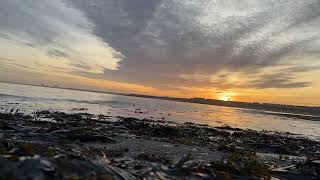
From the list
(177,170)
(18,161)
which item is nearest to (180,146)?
(177,170)

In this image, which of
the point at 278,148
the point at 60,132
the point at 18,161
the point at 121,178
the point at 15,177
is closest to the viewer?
the point at 15,177

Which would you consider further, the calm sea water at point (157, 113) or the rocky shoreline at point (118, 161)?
the calm sea water at point (157, 113)

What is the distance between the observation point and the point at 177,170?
376 inches

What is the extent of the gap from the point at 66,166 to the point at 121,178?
4.14 ft

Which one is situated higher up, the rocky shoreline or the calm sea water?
the calm sea water

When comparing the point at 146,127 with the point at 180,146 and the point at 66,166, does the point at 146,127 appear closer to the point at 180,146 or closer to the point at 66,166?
the point at 180,146

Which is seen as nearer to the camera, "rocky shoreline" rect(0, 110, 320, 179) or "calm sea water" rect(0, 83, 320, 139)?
"rocky shoreline" rect(0, 110, 320, 179)

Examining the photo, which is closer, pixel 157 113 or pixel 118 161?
pixel 118 161

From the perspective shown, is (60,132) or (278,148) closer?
(60,132)

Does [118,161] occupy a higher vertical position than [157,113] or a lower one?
lower

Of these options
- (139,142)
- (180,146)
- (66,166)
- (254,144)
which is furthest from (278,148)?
(66,166)

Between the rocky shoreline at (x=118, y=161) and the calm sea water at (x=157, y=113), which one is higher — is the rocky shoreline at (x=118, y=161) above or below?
below

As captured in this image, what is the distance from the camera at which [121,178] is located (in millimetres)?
8055

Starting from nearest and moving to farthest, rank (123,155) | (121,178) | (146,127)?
(121,178) → (123,155) → (146,127)
